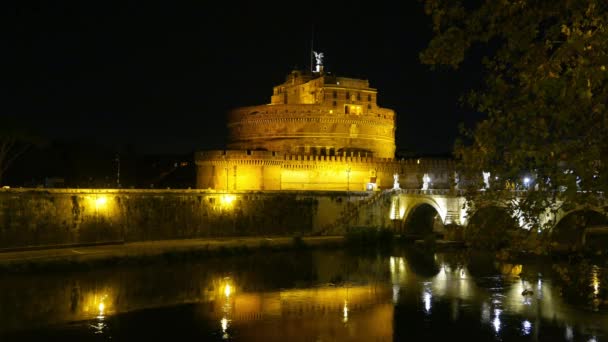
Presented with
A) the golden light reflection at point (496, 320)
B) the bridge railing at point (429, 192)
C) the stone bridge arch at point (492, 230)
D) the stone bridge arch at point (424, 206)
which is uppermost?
the bridge railing at point (429, 192)

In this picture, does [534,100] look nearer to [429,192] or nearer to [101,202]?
[101,202]

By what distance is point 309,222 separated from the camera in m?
34.9

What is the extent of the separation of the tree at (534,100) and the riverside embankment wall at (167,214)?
74.4 feet

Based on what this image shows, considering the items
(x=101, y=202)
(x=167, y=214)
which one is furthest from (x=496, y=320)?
(x=101, y=202)

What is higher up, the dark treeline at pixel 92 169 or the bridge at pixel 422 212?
the dark treeline at pixel 92 169

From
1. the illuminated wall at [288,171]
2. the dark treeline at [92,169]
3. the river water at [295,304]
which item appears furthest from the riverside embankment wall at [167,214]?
the dark treeline at [92,169]

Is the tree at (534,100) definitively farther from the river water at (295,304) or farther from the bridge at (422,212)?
the bridge at (422,212)

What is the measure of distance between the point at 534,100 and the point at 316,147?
34.1 meters

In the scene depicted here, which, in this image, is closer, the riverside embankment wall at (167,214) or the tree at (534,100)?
the tree at (534,100)

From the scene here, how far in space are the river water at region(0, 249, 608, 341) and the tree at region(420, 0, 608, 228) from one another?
6207mm

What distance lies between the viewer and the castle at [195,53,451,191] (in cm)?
3678

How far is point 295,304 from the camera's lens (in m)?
19.3

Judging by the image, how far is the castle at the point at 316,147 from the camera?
121ft

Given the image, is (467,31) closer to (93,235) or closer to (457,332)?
(457,332)
